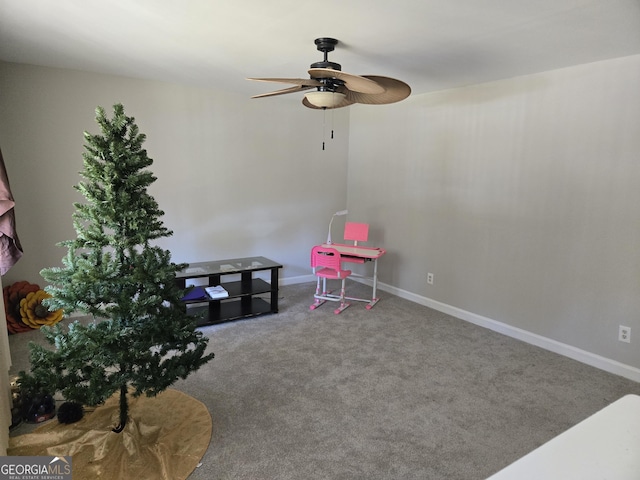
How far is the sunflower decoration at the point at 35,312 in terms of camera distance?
11.3 feet

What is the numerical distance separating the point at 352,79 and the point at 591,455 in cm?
197

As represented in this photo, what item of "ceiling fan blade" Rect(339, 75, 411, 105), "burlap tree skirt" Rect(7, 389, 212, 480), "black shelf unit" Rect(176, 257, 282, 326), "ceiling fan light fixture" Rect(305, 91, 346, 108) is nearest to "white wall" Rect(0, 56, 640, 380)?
"black shelf unit" Rect(176, 257, 282, 326)

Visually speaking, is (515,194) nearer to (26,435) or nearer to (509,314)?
(509,314)

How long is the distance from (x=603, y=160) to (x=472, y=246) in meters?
1.37

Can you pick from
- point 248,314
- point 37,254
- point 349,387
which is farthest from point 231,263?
point 349,387

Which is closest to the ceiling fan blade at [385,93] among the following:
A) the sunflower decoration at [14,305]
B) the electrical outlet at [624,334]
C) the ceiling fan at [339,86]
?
the ceiling fan at [339,86]

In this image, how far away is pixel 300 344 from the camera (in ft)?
11.4

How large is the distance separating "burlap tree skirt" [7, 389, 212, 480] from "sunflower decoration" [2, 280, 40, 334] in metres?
1.68

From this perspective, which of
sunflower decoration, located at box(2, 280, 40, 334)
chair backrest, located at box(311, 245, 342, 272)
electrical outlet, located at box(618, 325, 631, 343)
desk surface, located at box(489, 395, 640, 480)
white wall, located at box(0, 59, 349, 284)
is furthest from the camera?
chair backrest, located at box(311, 245, 342, 272)

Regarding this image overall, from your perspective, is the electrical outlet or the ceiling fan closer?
the ceiling fan

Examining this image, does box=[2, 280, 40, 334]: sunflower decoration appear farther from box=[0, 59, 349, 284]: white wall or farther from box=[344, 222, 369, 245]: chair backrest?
box=[344, 222, 369, 245]: chair backrest

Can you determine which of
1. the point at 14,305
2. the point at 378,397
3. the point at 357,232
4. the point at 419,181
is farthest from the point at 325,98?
the point at 14,305

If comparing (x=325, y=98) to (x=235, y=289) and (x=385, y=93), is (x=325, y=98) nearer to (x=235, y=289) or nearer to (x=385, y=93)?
(x=385, y=93)

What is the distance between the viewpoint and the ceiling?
2.12 m
